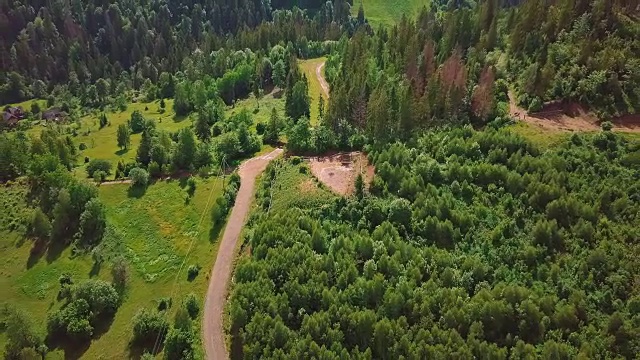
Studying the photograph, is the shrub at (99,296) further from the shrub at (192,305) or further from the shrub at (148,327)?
the shrub at (192,305)

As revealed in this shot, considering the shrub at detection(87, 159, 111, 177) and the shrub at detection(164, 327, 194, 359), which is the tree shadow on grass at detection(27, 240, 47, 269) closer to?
the shrub at detection(87, 159, 111, 177)

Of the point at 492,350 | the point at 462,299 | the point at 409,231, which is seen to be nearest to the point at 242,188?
the point at 409,231

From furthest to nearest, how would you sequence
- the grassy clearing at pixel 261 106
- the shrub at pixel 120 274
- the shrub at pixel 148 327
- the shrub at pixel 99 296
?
the grassy clearing at pixel 261 106
the shrub at pixel 120 274
the shrub at pixel 99 296
the shrub at pixel 148 327

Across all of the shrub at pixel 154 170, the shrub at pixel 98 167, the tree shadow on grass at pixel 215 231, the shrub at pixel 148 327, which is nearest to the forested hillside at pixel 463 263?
the tree shadow on grass at pixel 215 231

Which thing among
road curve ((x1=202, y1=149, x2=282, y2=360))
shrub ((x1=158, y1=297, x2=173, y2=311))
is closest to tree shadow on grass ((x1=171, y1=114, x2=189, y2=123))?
road curve ((x1=202, y1=149, x2=282, y2=360))

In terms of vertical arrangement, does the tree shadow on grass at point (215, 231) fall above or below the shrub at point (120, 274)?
above

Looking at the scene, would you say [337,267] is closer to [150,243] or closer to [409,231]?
[409,231]
